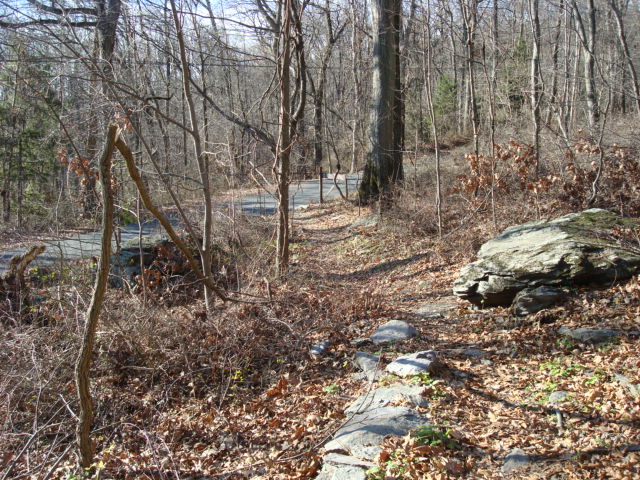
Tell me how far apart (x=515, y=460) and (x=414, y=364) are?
150 centimetres

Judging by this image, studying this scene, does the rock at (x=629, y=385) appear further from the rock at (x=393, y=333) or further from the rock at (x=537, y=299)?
the rock at (x=393, y=333)

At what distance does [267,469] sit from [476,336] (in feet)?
9.42

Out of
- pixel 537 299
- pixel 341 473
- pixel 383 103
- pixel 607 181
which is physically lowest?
pixel 341 473

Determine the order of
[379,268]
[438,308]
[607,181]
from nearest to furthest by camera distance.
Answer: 1. [438,308]
2. [607,181]
3. [379,268]

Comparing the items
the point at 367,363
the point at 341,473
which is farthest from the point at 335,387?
the point at 341,473

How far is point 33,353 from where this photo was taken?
5.04 m

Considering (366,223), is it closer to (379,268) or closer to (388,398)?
(379,268)

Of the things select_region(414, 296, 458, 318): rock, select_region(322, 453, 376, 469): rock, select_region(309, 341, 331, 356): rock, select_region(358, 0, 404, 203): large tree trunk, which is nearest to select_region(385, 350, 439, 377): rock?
select_region(309, 341, 331, 356): rock

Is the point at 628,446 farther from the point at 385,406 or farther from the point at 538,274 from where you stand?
the point at 538,274

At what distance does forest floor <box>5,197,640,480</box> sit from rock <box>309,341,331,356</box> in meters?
0.07

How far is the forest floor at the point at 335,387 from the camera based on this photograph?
3.53 meters

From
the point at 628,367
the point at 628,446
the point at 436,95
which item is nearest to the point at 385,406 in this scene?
the point at 628,446

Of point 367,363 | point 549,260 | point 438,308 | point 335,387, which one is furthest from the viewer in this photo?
point 438,308

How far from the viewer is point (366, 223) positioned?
1225 cm
